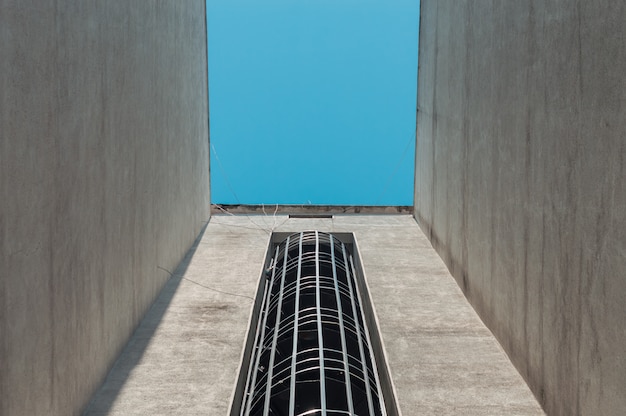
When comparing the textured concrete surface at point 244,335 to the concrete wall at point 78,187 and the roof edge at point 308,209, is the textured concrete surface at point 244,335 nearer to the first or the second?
the concrete wall at point 78,187

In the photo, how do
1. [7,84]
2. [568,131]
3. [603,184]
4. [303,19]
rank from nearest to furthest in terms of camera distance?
[7,84]
[603,184]
[568,131]
[303,19]

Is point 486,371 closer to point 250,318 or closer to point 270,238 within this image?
point 250,318

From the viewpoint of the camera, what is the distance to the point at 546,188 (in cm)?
620

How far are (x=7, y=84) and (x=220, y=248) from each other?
7.21 meters

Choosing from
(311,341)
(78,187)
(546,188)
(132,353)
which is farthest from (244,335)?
(546,188)

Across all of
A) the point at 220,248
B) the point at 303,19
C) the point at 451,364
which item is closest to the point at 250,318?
the point at 451,364

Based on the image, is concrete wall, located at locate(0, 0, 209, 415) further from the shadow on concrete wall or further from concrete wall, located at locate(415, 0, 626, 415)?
concrete wall, located at locate(415, 0, 626, 415)

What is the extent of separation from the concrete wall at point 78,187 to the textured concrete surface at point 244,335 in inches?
11.6

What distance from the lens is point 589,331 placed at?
5.18 m

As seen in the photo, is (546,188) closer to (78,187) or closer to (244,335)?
(244,335)

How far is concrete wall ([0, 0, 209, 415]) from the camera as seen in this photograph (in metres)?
4.61

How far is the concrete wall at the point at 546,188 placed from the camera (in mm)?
4852

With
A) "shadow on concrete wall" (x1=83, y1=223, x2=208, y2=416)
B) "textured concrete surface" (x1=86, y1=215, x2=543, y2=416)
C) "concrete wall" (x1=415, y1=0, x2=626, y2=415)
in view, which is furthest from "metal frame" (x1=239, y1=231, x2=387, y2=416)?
"concrete wall" (x1=415, y1=0, x2=626, y2=415)

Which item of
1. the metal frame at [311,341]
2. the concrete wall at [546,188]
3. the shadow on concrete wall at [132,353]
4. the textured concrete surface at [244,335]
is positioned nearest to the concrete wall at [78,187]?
the shadow on concrete wall at [132,353]
